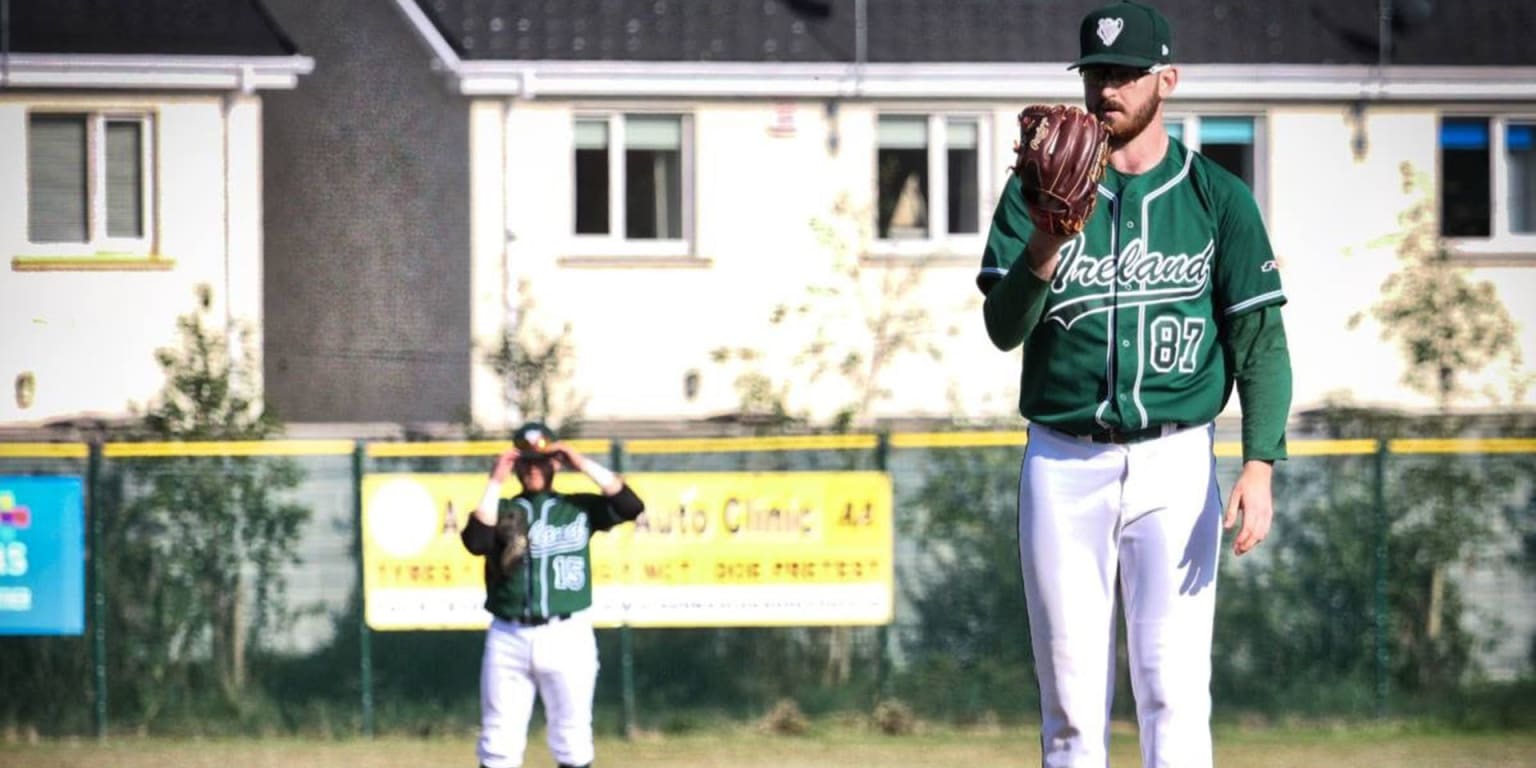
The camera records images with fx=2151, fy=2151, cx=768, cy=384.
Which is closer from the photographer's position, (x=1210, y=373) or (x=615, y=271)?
(x=1210, y=373)

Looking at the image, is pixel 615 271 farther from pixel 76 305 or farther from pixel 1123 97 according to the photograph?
pixel 1123 97

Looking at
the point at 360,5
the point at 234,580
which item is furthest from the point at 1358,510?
the point at 360,5

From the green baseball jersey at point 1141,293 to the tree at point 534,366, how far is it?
873cm

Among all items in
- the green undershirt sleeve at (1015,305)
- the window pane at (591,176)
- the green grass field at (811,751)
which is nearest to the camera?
the green undershirt sleeve at (1015,305)

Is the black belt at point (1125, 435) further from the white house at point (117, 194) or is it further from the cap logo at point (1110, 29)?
the white house at point (117, 194)

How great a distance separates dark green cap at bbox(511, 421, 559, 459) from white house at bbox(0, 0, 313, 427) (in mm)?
6698

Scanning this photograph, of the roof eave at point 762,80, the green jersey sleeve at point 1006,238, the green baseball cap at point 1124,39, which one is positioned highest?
the roof eave at point 762,80

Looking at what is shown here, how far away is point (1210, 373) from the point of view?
3.77 m

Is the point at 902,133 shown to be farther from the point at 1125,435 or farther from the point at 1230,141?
the point at 1125,435

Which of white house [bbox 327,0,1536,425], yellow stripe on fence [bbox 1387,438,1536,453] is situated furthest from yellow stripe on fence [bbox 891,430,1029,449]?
white house [bbox 327,0,1536,425]

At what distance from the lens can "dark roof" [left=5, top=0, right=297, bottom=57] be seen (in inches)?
577

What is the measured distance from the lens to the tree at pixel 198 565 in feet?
34.2

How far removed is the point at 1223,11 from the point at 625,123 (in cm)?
434

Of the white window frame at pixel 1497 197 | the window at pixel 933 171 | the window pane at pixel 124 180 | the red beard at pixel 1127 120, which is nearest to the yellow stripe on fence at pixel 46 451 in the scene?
the window pane at pixel 124 180
